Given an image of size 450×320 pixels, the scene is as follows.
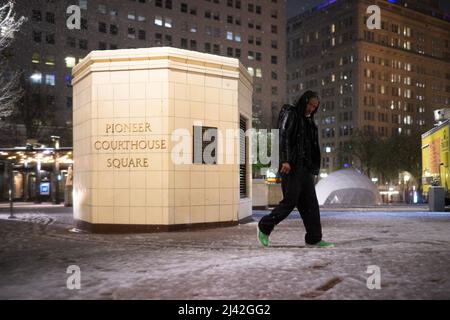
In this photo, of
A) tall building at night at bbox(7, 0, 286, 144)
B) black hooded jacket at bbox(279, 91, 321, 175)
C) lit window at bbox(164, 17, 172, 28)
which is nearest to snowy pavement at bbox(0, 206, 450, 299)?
black hooded jacket at bbox(279, 91, 321, 175)

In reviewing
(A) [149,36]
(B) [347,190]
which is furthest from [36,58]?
(B) [347,190]

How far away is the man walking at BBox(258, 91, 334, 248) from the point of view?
24.8 ft

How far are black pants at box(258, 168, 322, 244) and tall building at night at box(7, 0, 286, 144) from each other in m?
51.1

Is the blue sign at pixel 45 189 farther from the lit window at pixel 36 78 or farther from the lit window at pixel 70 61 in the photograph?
the lit window at pixel 70 61

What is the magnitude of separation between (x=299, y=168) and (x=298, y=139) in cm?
42

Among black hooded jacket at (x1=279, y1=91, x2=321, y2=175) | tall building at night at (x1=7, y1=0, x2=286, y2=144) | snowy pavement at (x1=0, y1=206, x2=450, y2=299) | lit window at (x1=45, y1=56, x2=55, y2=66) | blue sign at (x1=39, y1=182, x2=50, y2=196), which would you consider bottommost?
snowy pavement at (x1=0, y1=206, x2=450, y2=299)

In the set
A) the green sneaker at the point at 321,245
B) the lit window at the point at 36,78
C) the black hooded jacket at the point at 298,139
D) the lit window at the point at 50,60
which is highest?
the lit window at the point at 50,60

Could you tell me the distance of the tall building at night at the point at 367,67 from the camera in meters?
123

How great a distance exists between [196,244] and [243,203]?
175 inches

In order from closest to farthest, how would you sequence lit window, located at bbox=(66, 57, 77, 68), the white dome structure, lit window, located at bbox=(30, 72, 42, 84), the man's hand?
the man's hand
the white dome structure
lit window, located at bbox=(30, 72, 42, 84)
lit window, located at bbox=(66, 57, 77, 68)

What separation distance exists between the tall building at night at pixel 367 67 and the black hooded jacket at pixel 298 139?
11254cm

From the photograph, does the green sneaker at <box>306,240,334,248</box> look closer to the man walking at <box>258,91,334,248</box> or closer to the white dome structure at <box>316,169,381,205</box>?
the man walking at <box>258,91,334,248</box>

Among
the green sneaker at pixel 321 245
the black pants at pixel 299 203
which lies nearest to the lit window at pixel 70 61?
the black pants at pixel 299 203

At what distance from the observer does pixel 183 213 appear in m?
11.1
